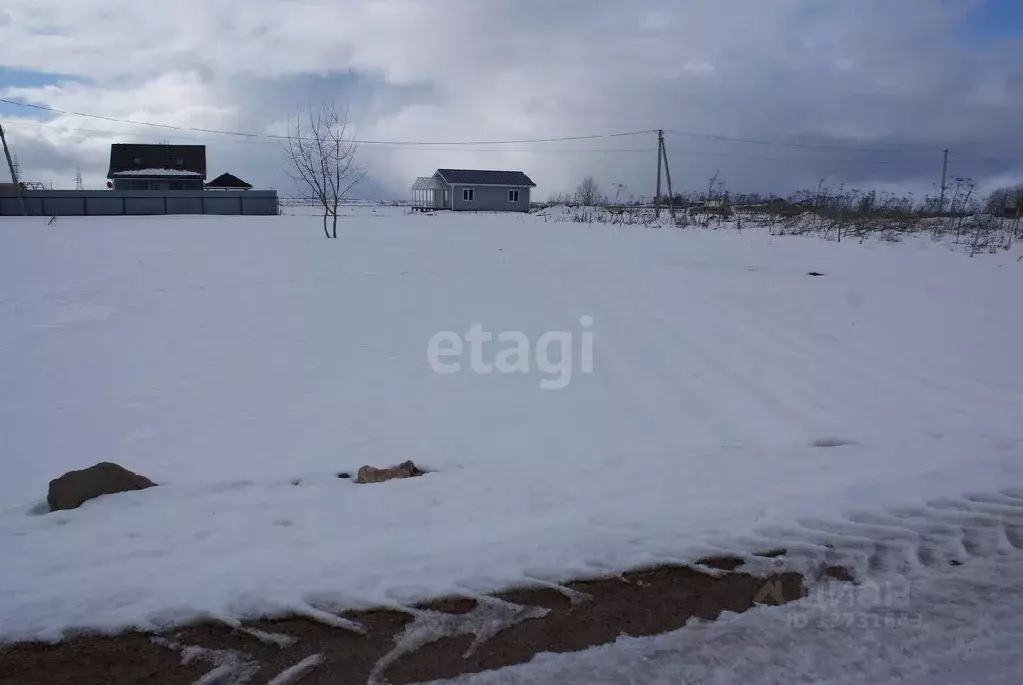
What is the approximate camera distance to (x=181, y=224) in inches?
997

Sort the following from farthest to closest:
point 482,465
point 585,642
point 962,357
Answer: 1. point 962,357
2. point 482,465
3. point 585,642

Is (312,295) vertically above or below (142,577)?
above

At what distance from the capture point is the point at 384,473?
561cm

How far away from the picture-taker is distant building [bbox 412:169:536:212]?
52625mm

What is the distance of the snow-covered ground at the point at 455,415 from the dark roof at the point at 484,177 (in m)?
38.2

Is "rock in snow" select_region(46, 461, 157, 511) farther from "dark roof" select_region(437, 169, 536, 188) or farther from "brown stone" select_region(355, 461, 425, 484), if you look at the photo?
"dark roof" select_region(437, 169, 536, 188)

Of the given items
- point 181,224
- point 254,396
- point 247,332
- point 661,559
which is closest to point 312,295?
point 247,332

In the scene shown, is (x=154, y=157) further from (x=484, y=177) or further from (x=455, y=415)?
(x=455, y=415)

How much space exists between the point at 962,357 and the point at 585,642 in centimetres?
808

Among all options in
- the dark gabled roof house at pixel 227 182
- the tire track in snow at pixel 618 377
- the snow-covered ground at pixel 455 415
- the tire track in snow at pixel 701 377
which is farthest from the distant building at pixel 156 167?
the tire track in snow at pixel 701 377

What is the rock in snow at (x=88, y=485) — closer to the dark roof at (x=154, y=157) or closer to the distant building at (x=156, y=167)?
the distant building at (x=156, y=167)

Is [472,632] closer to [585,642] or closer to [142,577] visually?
[585,642]

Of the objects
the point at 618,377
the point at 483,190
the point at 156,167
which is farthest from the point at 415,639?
the point at 156,167

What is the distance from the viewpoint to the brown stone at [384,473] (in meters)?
5.52
